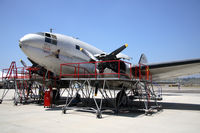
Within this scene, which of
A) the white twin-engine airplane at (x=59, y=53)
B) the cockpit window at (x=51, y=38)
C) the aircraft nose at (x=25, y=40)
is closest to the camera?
the aircraft nose at (x=25, y=40)

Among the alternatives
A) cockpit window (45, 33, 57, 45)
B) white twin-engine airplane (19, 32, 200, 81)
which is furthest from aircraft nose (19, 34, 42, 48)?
cockpit window (45, 33, 57, 45)

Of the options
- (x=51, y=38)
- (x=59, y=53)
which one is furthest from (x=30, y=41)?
(x=59, y=53)

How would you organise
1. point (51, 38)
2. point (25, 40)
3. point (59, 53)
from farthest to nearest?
point (59, 53) < point (51, 38) < point (25, 40)

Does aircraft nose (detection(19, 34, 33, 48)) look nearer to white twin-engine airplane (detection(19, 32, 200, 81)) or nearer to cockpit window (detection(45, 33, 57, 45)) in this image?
white twin-engine airplane (detection(19, 32, 200, 81))

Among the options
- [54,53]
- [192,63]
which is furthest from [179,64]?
[54,53]

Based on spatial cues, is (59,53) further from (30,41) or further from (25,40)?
(25,40)

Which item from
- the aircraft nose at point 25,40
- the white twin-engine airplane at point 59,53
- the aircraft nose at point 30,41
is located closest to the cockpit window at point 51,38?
the white twin-engine airplane at point 59,53

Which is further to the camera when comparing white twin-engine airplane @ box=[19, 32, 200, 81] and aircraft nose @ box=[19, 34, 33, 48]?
white twin-engine airplane @ box=[19, 32, 200, 81]

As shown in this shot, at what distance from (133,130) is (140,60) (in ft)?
57.0

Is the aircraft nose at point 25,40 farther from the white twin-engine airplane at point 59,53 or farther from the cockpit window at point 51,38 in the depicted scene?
the cockpit window at point 51,38

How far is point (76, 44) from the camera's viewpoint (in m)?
13.5

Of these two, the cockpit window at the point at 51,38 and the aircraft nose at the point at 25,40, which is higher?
the cockpit window at the point at 51,38

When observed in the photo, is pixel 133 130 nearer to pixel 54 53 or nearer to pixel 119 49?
pixel 119 49

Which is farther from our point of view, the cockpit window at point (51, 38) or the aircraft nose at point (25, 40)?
the cockpit window at point (51, 38)
